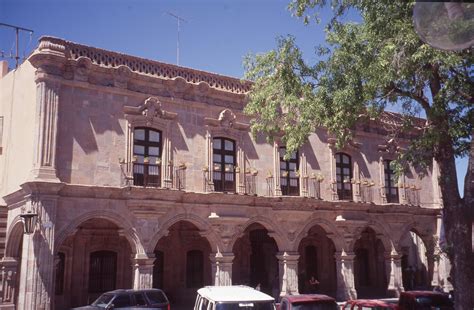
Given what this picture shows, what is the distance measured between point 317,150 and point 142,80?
9.04 meters

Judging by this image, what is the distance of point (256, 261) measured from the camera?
2452cm

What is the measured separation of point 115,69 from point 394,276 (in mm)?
16027

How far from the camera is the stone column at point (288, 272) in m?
20.9

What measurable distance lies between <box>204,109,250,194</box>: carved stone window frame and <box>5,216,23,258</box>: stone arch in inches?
283

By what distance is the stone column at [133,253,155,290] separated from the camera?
17672 mm

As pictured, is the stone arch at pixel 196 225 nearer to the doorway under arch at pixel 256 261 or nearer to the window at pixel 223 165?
the window at pixel 223 165

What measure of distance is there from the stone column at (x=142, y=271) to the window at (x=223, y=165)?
4.10 metres

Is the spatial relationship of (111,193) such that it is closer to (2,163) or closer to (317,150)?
(2,163)

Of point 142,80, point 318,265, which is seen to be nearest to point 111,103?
point 142,80

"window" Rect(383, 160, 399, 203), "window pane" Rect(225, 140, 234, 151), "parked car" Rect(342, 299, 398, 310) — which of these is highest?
"window pane" Rect(225, 140, 234, 151)

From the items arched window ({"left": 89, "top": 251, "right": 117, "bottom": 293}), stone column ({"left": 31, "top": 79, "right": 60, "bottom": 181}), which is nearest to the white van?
stone column ({"left": 31, "top": 79, "right": 60, "bottom": 181})

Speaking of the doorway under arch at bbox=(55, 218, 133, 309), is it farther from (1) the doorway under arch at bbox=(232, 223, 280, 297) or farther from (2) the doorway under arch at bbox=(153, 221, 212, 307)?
(1) the doorway under arch at bbox=(232, 223, 280, 297)

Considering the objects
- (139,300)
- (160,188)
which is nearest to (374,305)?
(139,300)

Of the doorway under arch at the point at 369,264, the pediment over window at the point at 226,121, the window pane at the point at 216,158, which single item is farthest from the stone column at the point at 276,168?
the doorway under arch at the point at 369,264
